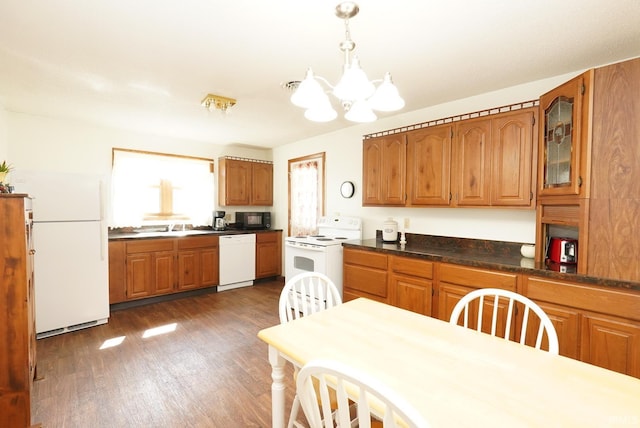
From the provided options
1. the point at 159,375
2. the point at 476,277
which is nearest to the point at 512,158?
the point at 476,277

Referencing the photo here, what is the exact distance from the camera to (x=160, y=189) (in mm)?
4250

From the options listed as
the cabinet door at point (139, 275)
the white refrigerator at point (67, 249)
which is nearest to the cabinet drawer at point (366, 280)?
the cabinet door at point (139, 275)

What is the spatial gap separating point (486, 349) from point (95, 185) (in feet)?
11.4

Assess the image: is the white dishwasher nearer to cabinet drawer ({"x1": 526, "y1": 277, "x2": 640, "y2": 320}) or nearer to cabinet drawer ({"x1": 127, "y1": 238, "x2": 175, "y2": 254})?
cabinet drawer ({"x1": 127, "y1": 238, "x2": 175, "y2": 254})

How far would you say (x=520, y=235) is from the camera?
250cm

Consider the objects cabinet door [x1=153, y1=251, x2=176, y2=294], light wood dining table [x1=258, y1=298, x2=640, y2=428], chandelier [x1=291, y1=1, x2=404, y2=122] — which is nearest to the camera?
light wood dining table [x1=258, y1=298, x2=640, y2=428]

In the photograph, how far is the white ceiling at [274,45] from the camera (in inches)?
59.9

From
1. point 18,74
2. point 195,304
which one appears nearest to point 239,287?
point 195,304

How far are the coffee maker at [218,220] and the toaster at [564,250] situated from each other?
13.1 feet

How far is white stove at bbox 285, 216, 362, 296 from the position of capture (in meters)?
3.24

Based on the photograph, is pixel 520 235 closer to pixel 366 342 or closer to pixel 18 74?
pixel 366 342

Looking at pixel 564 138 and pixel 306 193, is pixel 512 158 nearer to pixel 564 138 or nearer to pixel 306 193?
pixel 564 138

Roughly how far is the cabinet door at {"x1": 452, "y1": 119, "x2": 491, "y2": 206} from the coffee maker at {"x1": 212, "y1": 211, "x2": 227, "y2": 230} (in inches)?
→ 132

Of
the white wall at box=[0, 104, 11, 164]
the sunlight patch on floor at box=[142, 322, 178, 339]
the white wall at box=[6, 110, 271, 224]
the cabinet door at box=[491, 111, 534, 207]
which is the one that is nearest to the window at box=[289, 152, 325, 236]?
the white wall at box=[6, 110, 271, 224]
